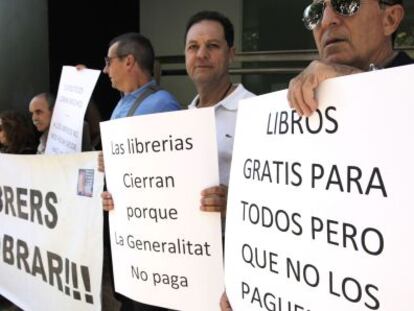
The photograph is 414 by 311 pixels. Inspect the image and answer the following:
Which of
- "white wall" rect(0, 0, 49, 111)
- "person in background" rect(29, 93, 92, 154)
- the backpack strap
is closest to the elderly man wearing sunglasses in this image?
the backpack strap

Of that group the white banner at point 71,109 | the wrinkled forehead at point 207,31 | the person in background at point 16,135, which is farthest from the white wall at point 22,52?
the wrinkled forehead at point 207,31

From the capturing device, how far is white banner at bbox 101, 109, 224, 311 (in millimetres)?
1861

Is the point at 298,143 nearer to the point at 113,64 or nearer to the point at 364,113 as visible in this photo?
the point at 364,113

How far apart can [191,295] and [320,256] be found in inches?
35.3

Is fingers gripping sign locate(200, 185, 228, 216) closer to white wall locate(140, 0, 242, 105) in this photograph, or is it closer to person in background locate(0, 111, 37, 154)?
person in background locate(0, 111, 37, 154)

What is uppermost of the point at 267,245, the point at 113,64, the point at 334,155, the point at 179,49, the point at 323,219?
the point at 179,49

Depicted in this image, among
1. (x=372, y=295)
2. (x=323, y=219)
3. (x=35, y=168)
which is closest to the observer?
(x=372, y=295)

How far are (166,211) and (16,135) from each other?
241 centimetres

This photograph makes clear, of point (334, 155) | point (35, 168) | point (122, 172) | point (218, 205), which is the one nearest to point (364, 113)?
point (334, 155)

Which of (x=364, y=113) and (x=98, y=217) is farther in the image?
(x=98, y=217)

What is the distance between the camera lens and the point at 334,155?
1119 millimetres

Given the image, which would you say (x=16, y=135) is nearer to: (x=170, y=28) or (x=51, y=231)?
(x=51, y=231)

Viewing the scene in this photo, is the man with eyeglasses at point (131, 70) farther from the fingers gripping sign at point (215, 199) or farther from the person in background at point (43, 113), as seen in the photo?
the person in background at point (43, 113)

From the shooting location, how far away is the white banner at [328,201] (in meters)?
0.97
